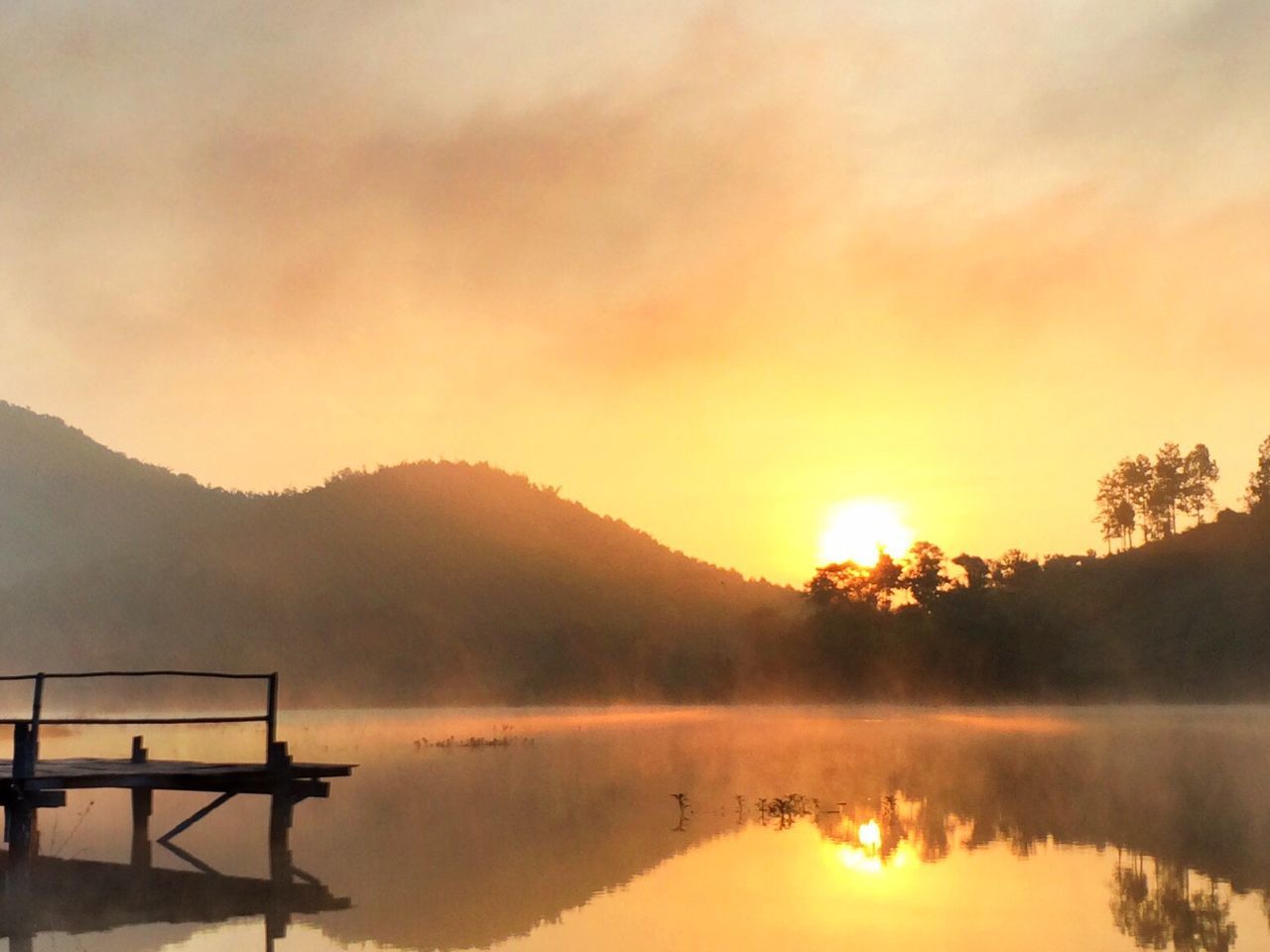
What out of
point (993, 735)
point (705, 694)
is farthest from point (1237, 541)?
point (993, 735)

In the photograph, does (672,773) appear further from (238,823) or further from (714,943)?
(714,943)

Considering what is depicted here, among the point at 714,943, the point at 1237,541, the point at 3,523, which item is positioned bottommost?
the point at 714,943

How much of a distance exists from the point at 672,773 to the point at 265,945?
25000 millimetres

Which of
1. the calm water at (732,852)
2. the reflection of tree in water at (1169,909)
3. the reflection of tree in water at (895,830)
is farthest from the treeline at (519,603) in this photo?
the reflection of tree in water at (1169,909)

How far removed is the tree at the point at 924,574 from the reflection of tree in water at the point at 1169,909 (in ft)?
292

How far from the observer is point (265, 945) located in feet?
58.9

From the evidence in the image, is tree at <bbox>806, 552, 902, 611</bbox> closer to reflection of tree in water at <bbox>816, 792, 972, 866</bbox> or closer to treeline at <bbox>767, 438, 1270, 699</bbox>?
treeline at <bbox>767, 438, 1270, 699</bbox>

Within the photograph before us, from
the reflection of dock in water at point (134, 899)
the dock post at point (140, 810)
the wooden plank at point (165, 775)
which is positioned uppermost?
the wooden plank at point (165, 775)

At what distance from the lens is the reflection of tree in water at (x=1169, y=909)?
1788 centimetres

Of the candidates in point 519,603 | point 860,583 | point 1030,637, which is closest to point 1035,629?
point 1030,637

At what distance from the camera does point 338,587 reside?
167250mm

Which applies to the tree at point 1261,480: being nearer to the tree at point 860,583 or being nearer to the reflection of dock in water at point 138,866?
the tree at point 860,583

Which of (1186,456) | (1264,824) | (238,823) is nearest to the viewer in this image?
(1264,824)

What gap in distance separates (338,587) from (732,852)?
145866 millimetres
